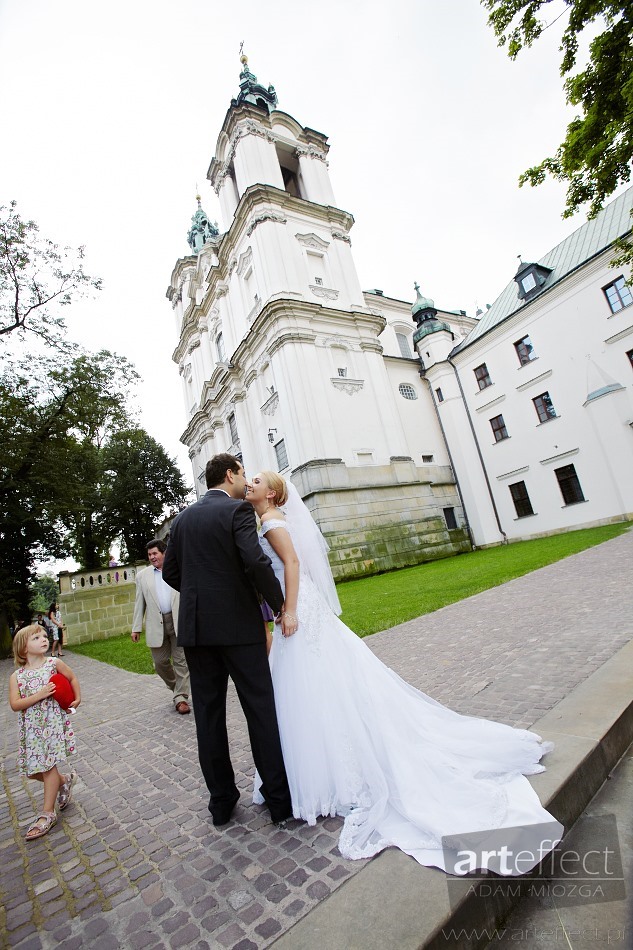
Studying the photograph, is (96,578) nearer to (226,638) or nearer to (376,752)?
(226,638)

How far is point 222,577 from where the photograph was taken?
2.79m

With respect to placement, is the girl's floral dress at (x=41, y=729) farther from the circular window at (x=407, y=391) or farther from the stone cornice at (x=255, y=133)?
the stone cornice at (x=255, y=133)

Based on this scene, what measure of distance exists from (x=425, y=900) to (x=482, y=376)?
2909 centimetres

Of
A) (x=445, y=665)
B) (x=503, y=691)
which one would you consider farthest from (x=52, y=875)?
(x=445, y=665)

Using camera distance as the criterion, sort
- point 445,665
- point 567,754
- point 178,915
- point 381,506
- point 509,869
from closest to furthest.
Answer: point 509,869 → point 178,915 → point 567,754 → point 445,665 → point 381,506

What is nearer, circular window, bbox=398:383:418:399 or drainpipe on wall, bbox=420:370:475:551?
drainpipe on wall, bbox=420:370:475:551

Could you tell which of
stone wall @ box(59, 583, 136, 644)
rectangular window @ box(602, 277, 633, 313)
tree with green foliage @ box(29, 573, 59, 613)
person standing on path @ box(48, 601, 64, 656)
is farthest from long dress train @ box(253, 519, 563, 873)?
rectangular window @ box(602, 277, 633, 313)

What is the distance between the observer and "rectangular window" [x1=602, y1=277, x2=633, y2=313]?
2064cm

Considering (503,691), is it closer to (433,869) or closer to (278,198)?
(433,869)

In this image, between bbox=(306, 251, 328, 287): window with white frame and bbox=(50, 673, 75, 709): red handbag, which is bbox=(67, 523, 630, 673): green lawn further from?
bbox=(306, 251, 328, 287): window with white frame

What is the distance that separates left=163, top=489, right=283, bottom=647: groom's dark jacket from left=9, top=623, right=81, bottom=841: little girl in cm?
153

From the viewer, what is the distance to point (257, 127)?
2719cm

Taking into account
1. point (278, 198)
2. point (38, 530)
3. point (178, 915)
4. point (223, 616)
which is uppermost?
point (278, 198)

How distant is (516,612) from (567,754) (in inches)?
181
